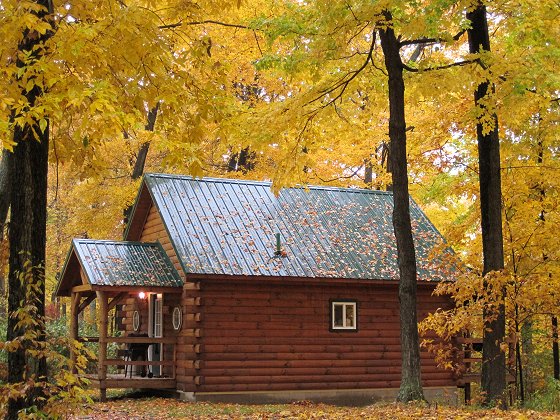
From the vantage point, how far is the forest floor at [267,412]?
12109 millimetres

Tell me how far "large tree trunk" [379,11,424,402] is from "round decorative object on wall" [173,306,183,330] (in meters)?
7.14

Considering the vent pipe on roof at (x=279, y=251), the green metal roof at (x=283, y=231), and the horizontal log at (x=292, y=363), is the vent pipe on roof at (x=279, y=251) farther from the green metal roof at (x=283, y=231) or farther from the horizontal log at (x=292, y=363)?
the horizontal log at (x=292, y=363)

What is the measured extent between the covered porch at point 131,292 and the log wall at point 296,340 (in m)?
1.23

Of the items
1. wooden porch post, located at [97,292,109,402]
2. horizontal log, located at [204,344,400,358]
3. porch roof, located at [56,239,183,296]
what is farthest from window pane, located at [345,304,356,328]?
wooden porch post, located at [97,292,109,402]

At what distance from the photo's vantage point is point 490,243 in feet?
51.4

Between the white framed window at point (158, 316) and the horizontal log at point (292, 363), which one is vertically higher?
the white framed window at point (158, 316)

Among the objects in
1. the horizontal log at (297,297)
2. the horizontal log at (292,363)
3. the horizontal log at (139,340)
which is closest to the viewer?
the horizontal log at (139,340)

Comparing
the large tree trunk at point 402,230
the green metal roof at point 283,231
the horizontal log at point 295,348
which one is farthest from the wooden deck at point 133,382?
the large tree trunk at point 402,230

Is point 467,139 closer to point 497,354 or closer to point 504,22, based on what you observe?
point 504,22

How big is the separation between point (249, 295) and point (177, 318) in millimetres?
1979

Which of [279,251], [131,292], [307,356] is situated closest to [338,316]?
[307,356]

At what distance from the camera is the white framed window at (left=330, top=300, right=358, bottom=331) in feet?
69.5

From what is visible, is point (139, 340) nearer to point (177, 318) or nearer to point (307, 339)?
point (177, 318)

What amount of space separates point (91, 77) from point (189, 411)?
886 centimetres
